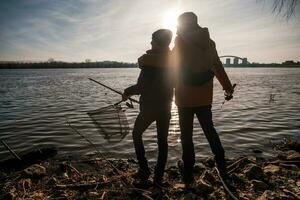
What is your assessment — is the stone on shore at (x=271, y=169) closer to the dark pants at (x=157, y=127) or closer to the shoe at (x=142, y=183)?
the dark pants at (x=157, y=127)

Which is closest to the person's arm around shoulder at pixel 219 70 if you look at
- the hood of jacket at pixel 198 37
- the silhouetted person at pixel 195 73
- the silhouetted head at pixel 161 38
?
the silhouetted person at pixel 195 73

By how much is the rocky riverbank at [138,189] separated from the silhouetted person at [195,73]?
405mm

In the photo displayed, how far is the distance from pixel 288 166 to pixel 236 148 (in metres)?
2.49

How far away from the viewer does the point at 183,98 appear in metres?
4.83

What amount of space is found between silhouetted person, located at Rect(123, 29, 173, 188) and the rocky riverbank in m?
0.47

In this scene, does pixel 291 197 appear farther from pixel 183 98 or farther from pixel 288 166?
pixel 183 98

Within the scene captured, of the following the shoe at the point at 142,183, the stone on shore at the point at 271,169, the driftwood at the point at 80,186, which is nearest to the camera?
the driftwood at the point at 80,186

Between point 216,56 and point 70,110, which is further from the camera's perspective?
point 70,110

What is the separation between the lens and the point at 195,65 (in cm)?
471

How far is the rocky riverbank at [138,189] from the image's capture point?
15.0 feet

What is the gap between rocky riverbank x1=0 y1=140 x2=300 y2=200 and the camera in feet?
15.0

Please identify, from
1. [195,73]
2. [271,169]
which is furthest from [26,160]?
[271,169]

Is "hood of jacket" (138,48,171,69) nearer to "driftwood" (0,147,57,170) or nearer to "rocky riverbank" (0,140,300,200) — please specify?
"rocky riverbank" (0,140,300,200)

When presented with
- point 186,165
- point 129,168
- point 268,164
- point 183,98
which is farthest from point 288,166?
point 129,168
